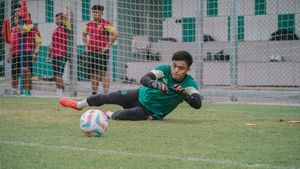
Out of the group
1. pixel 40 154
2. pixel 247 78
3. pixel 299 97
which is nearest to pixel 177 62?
pixel 40 154

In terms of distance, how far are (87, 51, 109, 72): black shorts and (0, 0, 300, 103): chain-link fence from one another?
15 centimetres

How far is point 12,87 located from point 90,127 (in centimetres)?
919

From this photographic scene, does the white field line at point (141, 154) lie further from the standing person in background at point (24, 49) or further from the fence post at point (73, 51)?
the standing person in background at point (24, 49)

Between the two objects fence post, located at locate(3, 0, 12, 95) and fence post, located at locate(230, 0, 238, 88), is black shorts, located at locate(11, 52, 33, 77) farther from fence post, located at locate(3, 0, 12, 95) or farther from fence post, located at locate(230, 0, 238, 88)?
fence post, located at locate(230, 0, 238, 88)

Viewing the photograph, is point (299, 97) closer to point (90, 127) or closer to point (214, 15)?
point (214, 15)

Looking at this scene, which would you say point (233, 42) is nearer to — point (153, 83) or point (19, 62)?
point (19, 62)

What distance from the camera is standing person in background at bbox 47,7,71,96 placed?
50.5 feet

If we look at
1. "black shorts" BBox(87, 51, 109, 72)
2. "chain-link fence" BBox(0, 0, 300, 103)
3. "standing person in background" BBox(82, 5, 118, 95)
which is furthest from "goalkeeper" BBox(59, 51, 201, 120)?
"black shorts" BBox(87, 51, 109, 72)

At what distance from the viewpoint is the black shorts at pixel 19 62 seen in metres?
15.7

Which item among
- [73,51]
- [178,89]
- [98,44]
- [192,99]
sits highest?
[98,44]

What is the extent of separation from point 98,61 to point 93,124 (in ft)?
26.3

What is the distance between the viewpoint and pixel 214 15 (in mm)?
16266

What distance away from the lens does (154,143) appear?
6.53 meters

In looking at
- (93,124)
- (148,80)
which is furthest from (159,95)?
(93,124)
